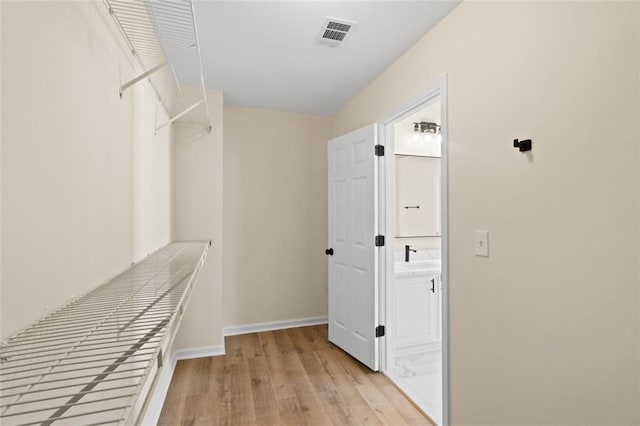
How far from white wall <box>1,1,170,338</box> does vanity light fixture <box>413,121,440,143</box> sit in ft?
9.35

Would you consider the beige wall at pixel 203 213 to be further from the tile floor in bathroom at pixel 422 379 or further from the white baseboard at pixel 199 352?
the tile floor in bathroom at pixel 422 379

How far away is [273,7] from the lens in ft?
6.08

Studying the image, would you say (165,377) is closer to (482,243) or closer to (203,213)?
(203,213)

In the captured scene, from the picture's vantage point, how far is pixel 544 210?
1.36 m

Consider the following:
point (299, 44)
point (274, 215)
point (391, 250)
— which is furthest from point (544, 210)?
point (274, 215)

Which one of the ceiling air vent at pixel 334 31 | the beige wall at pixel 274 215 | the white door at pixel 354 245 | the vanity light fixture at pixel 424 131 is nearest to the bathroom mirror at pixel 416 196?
the vanity light fixture at pixel 424 131

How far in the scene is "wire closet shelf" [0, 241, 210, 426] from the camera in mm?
524

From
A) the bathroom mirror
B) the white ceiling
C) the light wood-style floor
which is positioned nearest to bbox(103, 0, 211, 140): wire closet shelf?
the white ceiling

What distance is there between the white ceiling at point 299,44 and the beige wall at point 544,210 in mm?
317

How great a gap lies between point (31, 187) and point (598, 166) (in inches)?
68.0

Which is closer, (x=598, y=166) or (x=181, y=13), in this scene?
(x=598, y=166)

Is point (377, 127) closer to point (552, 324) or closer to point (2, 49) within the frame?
point (552, 324)

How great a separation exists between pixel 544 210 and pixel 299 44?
6.01 feet

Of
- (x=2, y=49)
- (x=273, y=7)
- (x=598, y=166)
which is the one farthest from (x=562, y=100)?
(x=2, y=49)
